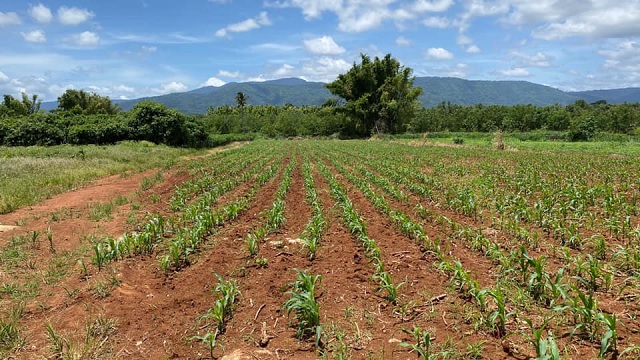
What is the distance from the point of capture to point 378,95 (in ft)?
175

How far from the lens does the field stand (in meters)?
3.54

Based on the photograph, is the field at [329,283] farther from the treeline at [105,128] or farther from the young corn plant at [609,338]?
the treeline at [105,128]

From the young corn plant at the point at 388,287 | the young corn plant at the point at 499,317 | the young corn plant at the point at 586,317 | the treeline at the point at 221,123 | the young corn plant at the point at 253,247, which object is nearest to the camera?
the young corn plant at the point at 586,317

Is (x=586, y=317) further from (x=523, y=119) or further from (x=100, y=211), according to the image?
(x=523, y=119)

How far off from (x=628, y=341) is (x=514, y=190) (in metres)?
8.24

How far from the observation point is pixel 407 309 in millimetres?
4172

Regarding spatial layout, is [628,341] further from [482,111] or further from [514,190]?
[482,111]

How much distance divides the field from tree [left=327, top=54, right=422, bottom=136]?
146 ft

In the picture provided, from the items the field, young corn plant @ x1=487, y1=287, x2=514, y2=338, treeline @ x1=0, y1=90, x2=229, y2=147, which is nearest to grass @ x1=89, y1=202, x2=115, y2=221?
the field

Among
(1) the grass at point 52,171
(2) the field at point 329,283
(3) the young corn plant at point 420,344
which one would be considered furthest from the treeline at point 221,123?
(3) the young corn plant at point 420,344

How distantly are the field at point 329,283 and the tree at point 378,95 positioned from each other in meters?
44.6

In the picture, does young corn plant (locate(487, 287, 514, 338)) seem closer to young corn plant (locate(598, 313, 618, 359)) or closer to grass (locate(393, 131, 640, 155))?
young corn plant (locate(598, 313, 618, 359))

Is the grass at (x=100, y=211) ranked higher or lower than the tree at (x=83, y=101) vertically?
lower

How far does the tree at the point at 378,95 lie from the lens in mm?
52594
